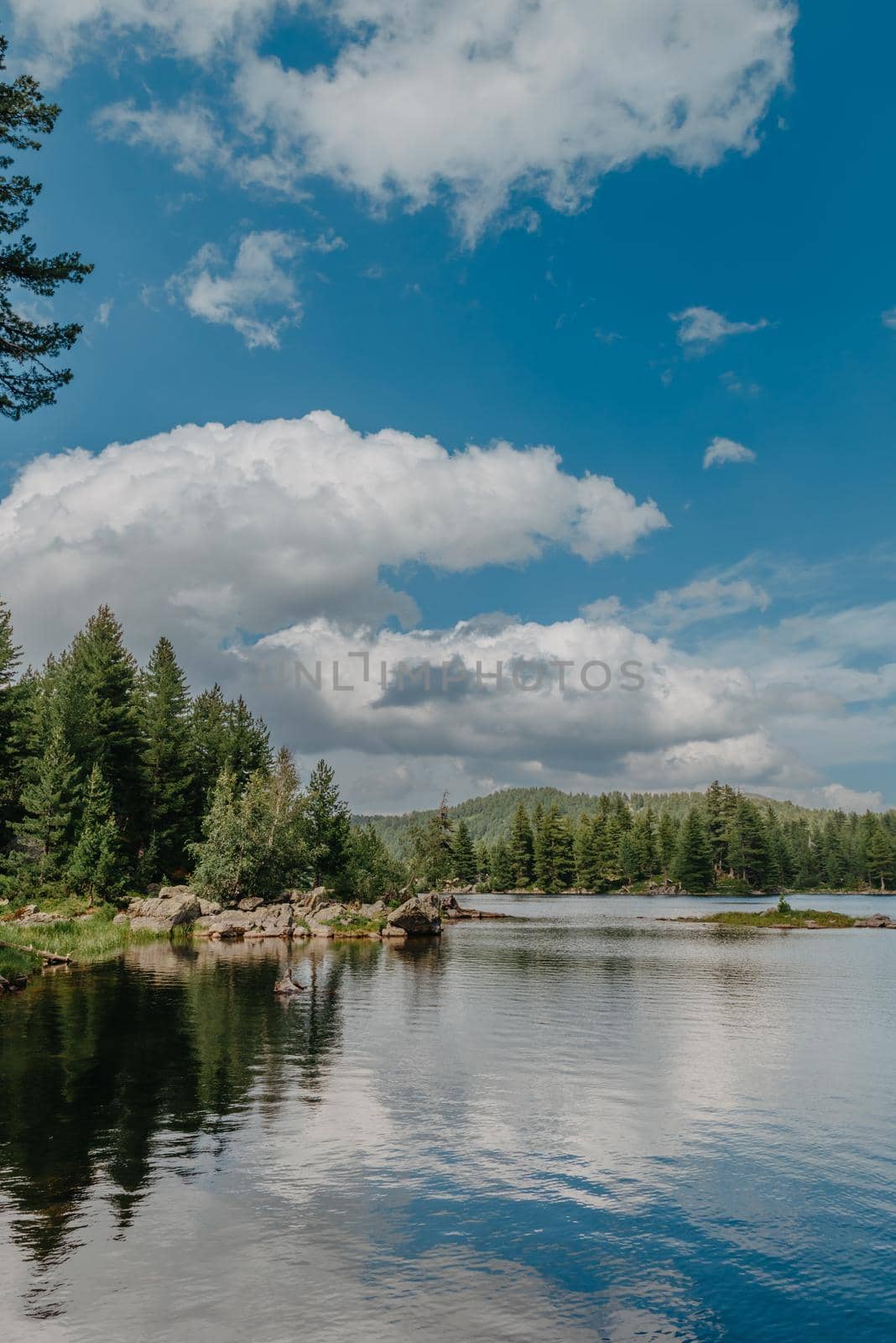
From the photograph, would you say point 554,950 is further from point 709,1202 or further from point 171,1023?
point 709,1202

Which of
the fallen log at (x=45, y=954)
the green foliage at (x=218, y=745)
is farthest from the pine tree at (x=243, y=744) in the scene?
the fallen log at (x=45, y=954)

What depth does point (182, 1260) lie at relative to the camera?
13133mm

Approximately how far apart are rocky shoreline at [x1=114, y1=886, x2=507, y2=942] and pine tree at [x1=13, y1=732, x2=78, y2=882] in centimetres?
817

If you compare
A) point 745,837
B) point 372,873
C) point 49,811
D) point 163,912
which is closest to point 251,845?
point 163,912

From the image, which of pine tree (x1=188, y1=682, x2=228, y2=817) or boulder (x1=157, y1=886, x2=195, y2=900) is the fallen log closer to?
boulder (x1=157, y1=886, x2=195, y2=900)

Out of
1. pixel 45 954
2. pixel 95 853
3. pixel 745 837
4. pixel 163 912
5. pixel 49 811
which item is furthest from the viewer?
pixel 745 837

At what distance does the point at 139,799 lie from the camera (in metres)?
94.8

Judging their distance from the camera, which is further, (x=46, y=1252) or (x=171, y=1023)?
(x=171, y=1023)

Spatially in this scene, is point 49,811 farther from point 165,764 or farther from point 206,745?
point 206,745

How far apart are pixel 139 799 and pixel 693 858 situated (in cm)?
13554

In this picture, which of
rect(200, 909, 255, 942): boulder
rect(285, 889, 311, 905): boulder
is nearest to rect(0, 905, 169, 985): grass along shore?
rect(200, 909, 255, 942): boulder

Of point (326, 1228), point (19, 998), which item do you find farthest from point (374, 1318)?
point (19, 998)

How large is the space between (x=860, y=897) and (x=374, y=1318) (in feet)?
680

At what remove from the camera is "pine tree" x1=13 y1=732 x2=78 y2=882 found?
74.4m
